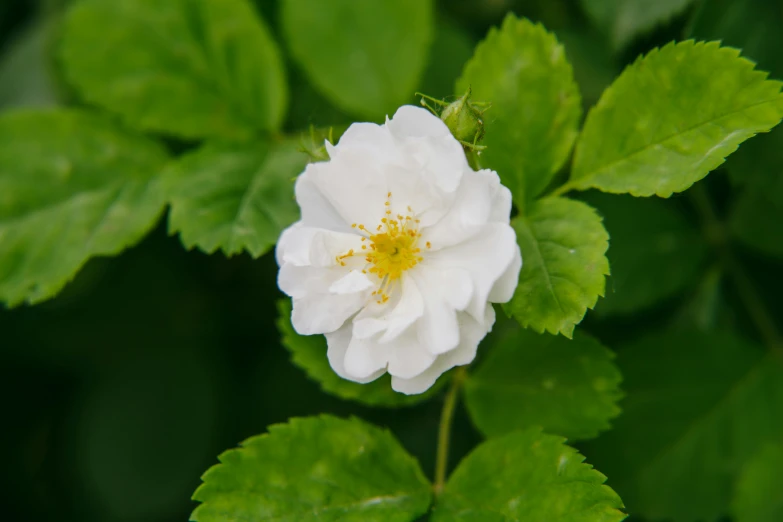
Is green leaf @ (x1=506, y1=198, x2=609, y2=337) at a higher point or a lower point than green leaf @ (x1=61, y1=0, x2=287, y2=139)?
higher

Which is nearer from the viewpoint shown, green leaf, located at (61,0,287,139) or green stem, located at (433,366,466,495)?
green stem, located at (433,366,466,495)

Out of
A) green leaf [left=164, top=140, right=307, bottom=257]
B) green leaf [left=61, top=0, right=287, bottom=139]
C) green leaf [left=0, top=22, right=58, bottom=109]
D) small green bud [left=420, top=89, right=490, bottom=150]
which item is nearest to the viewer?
small green bud [left=420, top=89, right=490, bottom=150]

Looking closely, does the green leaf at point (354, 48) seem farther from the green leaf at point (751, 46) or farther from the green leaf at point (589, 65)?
the green leaf at point (751, 46)

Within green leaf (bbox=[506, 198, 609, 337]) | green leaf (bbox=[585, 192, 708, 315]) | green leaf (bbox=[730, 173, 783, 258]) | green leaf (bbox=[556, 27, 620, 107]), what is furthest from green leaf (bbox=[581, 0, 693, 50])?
green leaf (bbox=[506, 198, 609, 337])

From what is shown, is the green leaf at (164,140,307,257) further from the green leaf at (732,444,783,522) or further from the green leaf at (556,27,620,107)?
the green leaf at (732,444,783,522)

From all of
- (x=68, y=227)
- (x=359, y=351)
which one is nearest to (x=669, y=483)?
(x=359, y=351)

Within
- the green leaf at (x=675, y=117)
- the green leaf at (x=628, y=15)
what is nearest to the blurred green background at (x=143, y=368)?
the green leaf at (x=628, y=15)

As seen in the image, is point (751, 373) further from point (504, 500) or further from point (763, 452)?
point (504, 500)

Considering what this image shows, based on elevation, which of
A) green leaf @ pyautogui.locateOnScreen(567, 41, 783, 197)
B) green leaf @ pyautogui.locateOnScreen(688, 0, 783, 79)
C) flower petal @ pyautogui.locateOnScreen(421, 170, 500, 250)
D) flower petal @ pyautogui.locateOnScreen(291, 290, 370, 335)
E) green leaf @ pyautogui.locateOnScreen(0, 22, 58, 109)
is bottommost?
green leaf @ pyautogui.locateOnScreen(0, 22, 58, 109)
